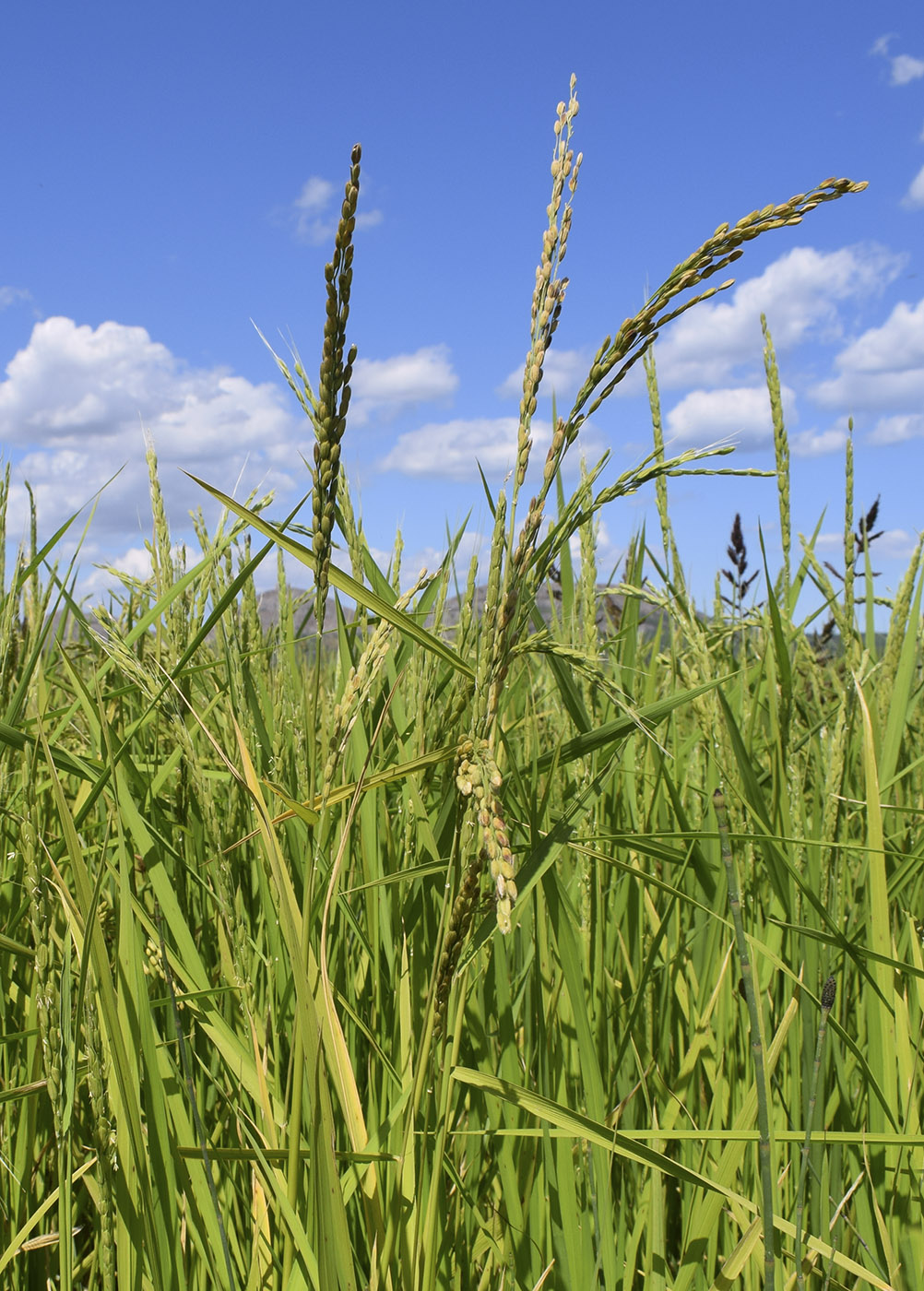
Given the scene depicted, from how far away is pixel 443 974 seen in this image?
0.73 m

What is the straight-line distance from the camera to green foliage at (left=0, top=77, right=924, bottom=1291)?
29.9 inches

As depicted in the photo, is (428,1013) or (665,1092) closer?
(428,1013)

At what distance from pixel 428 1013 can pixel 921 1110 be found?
3.99 feet

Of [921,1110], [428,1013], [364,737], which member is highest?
[364,737]

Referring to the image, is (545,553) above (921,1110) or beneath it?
above

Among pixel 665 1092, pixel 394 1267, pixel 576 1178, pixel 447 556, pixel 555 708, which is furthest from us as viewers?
pixel 555 708

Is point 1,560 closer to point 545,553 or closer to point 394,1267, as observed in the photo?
point 545,553

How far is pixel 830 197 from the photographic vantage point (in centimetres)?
74

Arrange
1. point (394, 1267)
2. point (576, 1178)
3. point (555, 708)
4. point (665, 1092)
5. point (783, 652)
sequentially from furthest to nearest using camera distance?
1. point (555, 708)
2. point (783, 652)
3. point (665, 1092)
4. point (576, 1178)
5. point (394, 1267)

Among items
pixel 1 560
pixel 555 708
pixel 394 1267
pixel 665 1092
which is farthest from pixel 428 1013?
pixel 555 708

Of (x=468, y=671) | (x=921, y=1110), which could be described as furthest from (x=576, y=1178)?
(x=468, y=671)

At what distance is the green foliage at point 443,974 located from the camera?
76 centimetres

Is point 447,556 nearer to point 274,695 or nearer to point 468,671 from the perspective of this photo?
point 274,695

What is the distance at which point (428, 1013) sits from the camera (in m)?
0.71
